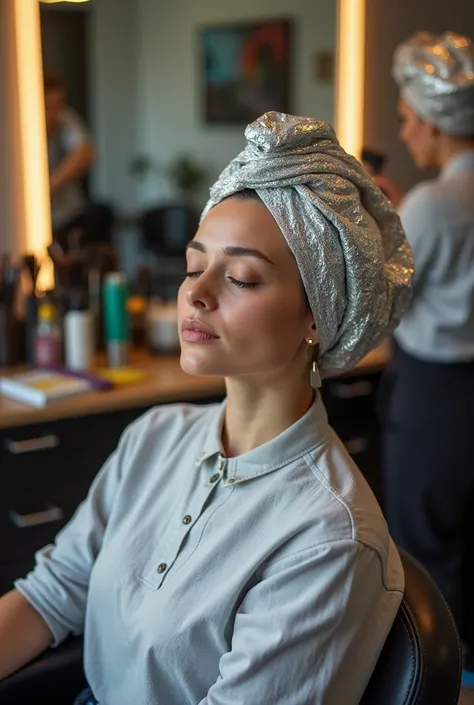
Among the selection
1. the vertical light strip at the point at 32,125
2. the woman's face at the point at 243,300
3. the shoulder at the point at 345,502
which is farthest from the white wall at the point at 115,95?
the shoulder at the point at 345,502

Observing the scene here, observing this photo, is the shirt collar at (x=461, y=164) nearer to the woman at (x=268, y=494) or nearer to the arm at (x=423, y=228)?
the arm at (x=423, y=228)

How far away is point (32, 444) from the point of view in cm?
173

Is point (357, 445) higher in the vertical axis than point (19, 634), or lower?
lower

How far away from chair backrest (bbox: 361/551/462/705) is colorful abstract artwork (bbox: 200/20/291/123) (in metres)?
1.64

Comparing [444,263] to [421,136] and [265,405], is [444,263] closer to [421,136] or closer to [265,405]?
[421,136]

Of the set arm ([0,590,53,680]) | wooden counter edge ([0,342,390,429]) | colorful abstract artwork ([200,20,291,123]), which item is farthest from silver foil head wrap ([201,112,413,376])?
colorful abstract artwork ([200,20,291,123])

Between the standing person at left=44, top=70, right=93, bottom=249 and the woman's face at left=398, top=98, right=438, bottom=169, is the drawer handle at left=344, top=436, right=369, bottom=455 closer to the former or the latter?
the woman's face at left=398, top=98, right=438, bottom=169

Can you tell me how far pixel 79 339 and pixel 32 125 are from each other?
0.57 meters

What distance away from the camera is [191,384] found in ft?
6.19

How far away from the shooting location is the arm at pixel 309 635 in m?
0.89

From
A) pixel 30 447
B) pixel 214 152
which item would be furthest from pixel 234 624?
pixel 214 152

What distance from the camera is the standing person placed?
2.16 m

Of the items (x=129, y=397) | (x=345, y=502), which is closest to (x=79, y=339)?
(x=129, y=397)

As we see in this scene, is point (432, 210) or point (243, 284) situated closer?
point (243, 284)
